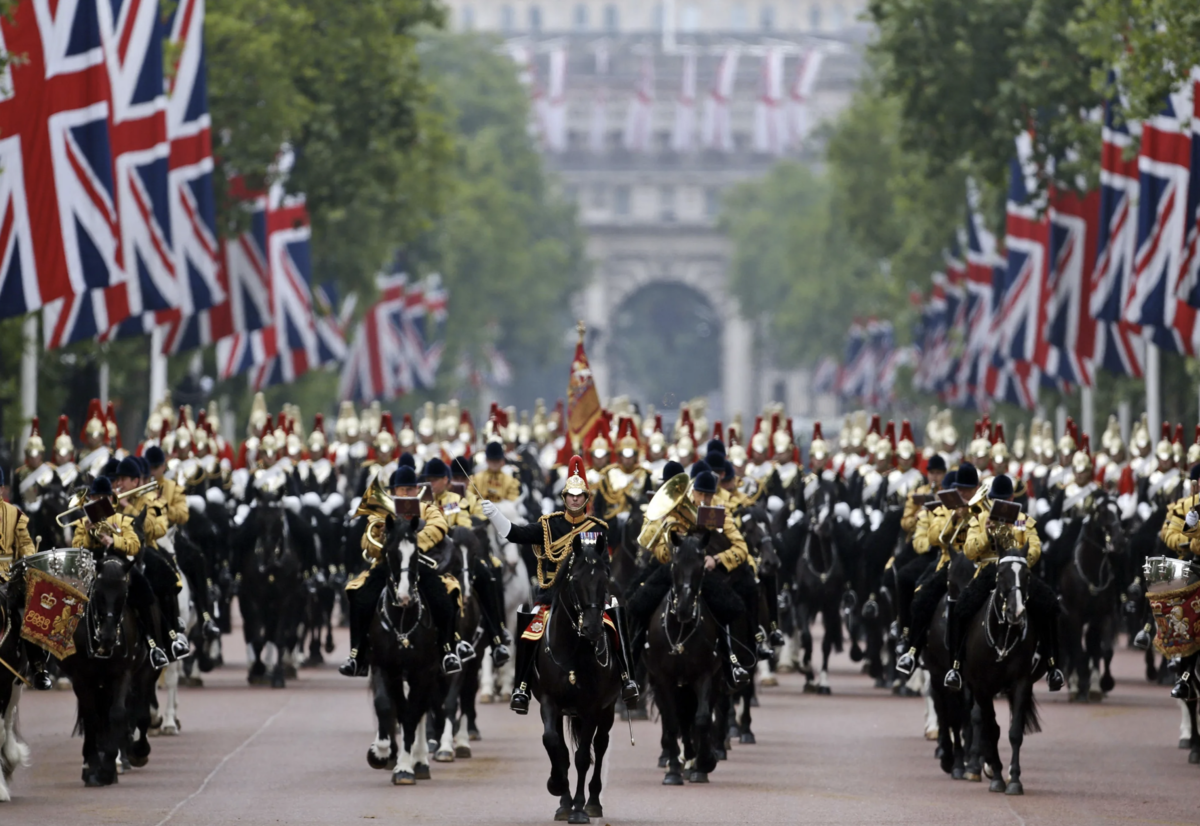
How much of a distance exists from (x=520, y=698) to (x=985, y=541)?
3.90 metres

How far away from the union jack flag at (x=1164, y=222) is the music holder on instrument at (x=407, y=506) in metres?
18.2

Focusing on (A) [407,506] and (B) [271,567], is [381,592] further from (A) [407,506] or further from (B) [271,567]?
(B) [271,567]

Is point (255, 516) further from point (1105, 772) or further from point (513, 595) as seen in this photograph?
point (1105, 772)

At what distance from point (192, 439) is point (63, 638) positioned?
37.9 ft

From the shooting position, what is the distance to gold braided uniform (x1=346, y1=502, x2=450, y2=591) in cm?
2000

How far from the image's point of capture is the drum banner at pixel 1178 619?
826 inches

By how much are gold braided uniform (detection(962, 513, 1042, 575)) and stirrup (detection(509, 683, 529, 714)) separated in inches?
147

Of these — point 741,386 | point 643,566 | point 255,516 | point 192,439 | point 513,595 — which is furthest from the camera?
point 741,386

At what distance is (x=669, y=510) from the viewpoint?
63.7 feet

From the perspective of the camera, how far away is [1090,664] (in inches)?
1133

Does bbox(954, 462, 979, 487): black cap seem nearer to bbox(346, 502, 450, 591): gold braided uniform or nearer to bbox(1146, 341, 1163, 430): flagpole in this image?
bbox(346, 502, 450, 591): gold braided uniform

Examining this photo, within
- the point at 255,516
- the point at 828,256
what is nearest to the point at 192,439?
the point at 255,516

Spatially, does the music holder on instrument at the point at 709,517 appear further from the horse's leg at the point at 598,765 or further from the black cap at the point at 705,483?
the horse's leg at the point at 598,765

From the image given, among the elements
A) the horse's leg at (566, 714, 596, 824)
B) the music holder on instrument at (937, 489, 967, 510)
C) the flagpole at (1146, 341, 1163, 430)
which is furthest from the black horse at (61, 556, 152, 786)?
the flagpole at (1146, 341, 1163, 430)
